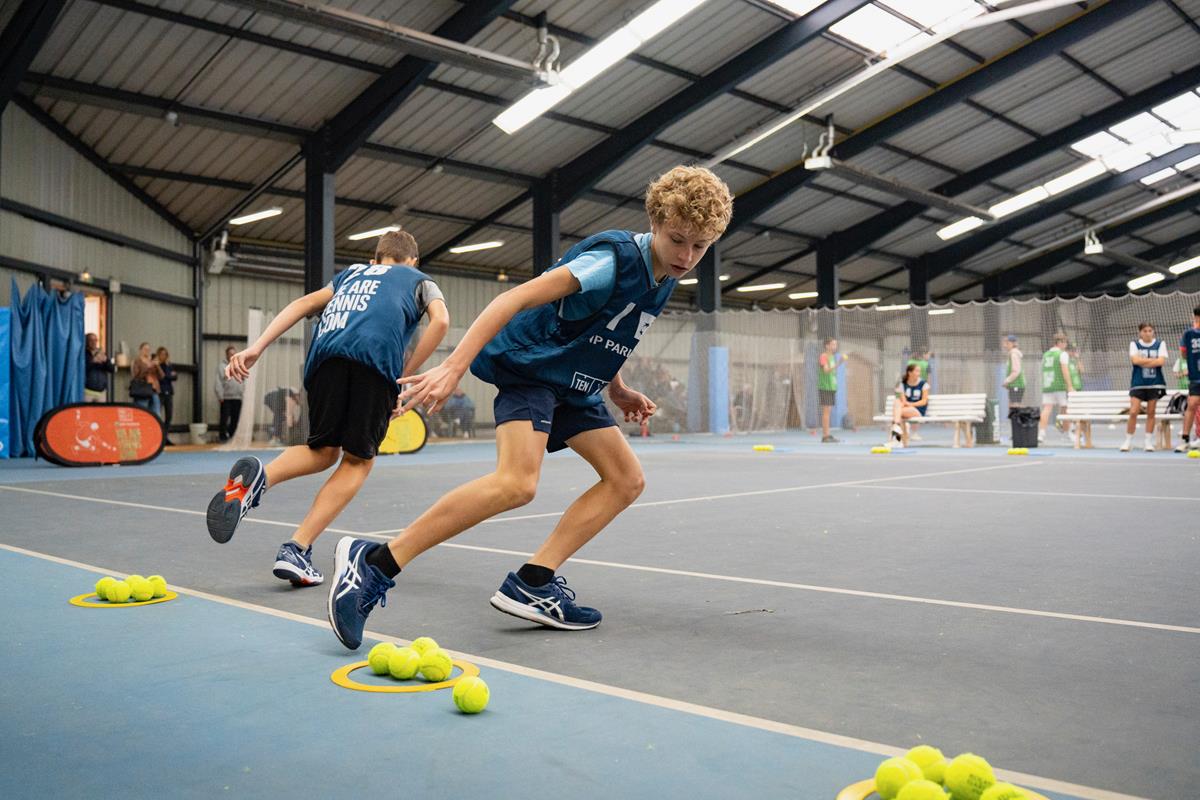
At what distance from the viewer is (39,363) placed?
13.8m

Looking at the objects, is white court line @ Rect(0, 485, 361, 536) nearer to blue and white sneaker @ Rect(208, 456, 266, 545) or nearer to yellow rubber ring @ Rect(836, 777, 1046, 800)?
blue and white sneaker @ Rect(208, 456, 266, 545)

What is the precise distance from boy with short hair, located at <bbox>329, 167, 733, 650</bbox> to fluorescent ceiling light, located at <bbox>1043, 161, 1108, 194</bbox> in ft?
87.1

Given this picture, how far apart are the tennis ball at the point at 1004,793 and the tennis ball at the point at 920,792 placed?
7 cm

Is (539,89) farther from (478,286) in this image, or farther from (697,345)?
(478,286)

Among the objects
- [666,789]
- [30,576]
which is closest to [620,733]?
[666,789]

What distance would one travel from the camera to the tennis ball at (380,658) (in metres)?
2.62

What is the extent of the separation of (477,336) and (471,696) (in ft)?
3.10

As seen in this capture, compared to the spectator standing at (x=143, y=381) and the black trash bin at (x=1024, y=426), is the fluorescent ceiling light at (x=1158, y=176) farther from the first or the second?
the spectator standing at (x=143, y=381)

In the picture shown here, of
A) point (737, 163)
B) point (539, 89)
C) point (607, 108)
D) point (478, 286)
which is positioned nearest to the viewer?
point (539, 89)

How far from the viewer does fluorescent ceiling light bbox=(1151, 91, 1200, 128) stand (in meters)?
23.1

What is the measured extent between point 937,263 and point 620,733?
3258cm

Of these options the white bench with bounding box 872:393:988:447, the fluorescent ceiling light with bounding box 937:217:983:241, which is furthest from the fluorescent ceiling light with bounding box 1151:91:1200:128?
the white bench with bounding box 872:393:988:447

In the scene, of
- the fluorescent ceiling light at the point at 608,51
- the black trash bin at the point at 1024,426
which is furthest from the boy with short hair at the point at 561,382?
the black trash bin at the point at 1024,426

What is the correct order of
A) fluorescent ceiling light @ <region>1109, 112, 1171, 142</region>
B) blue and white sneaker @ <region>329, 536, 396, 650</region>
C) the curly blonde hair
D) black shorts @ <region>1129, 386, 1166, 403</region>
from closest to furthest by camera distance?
blue and white sneaker @ <region>329, 536, 396, 650</region>
the curly blonde hair
black shorts @ <region>1129, 386, 1166, 403</region>
fluorescent ceiling light @ <region>1109, 112, 1171, 142</region>
